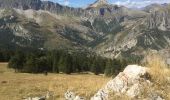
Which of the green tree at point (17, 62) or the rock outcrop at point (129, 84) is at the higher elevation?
the rock outcrop at point (129, 84)

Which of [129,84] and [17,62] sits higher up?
[129,84]

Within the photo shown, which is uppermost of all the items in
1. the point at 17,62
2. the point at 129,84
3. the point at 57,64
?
the point at 129,84

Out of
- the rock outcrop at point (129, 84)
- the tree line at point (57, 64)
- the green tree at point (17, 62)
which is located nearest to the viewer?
the rock outcrop at point (129, 84)

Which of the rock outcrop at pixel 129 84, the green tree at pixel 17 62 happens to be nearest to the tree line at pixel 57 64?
the green tree at pixel 17 62

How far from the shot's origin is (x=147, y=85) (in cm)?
1582

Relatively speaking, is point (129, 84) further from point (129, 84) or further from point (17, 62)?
point (17, 62)

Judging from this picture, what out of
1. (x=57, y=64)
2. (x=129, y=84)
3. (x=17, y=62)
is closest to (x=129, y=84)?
(x=129, y=84)

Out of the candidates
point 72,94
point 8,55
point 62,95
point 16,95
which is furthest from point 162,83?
point 8,55

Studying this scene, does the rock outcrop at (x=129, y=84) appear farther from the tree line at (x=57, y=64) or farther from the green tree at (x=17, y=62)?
the green tree at (x=17, y=62)

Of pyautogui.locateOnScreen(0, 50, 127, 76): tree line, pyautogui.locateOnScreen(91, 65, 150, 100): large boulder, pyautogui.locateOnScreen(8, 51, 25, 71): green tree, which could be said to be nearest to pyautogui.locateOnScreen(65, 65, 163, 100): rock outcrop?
pyautogui.locateOnScreen(91, 65, 150, 100): large boulder

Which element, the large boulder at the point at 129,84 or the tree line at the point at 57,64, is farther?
the tree line at the point at 57,64

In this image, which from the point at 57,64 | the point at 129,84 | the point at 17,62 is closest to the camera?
the point at 129,84

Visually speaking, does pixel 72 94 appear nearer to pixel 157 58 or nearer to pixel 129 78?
pixel 129 78

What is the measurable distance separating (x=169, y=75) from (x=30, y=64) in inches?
3413
